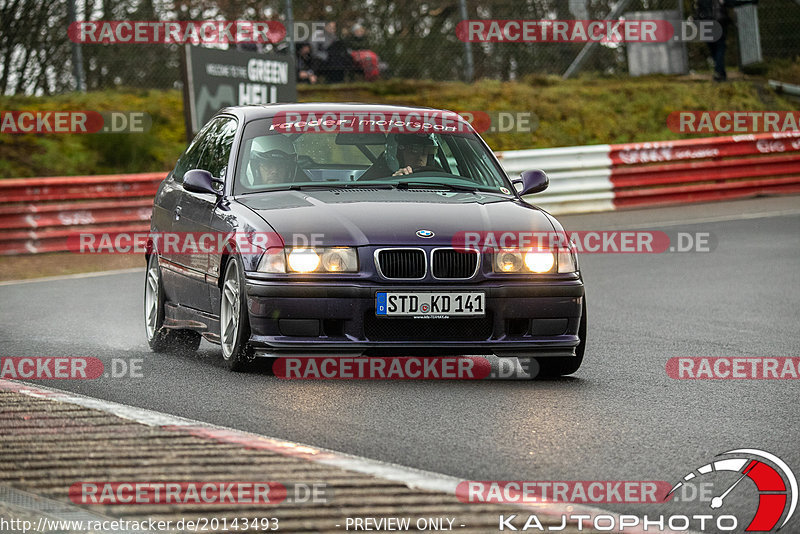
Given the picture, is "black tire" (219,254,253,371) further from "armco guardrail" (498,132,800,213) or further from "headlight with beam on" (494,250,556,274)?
"armco guardrail" (498,132,800,213)

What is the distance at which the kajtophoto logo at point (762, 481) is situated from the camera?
4770 mm

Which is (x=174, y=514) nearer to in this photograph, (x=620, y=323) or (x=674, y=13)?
(x=620, y=323)

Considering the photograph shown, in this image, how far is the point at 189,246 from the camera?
29.4 ft

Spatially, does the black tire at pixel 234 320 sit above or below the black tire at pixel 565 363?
above

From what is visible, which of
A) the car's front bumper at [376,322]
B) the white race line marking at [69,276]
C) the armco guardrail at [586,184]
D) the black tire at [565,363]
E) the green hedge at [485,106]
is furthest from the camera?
the green hedge at [485,106]

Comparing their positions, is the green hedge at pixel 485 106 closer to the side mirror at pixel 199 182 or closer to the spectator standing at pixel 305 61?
the spectator standing at pixel 305 61

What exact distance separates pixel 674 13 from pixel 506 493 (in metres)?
23.1

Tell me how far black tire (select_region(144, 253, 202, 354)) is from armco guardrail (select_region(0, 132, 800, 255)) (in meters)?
9.16

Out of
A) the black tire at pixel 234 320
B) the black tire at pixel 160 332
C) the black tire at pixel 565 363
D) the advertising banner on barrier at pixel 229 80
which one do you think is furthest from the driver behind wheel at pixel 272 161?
the advertising banner on barrier at pixel 229 80

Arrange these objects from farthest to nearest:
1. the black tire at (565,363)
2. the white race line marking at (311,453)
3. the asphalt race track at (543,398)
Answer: the black tire at (565,363) → the asphalt race track at (543,398) → the white race line marking at (311,453)

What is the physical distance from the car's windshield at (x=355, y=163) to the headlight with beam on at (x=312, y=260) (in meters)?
1.05

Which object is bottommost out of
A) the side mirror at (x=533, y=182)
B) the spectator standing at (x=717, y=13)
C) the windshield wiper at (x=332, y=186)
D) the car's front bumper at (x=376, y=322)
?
the spectator standing at (x=717, y=13)

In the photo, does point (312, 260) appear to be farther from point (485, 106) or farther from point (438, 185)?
point (485, 106)

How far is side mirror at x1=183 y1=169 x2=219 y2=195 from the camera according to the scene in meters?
8.58
